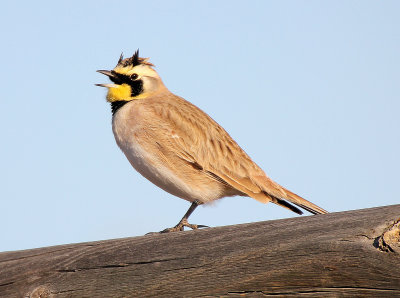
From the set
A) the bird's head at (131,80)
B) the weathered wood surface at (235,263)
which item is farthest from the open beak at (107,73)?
the weathered wood surface at (235,263)

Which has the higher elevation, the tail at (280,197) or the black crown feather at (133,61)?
the black crown feather at (133,61)

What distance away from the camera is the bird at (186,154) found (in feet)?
24.3

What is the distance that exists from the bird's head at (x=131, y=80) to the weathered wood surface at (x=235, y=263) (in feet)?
12.8

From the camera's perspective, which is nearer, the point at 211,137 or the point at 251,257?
the point at 251,257

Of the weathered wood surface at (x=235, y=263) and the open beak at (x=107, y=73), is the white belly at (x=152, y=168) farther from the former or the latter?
the weathered wood surface at (x=235, y=263)

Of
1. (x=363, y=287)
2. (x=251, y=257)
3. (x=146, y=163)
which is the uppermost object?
(x=146, y=163)

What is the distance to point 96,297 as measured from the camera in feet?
13.1

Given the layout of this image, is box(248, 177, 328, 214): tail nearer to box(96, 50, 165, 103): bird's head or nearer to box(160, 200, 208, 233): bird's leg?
box(160, 200, 208, 233): bird's leg

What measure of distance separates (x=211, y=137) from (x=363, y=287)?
4.97m

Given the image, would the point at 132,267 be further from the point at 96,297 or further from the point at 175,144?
the point at 175,144

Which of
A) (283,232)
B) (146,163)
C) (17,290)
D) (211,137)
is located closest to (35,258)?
(17,290)

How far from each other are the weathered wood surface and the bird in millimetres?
2784

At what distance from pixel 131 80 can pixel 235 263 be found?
5076mm

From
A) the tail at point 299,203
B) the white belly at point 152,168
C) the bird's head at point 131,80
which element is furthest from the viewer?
the bird's head at point 131,80
